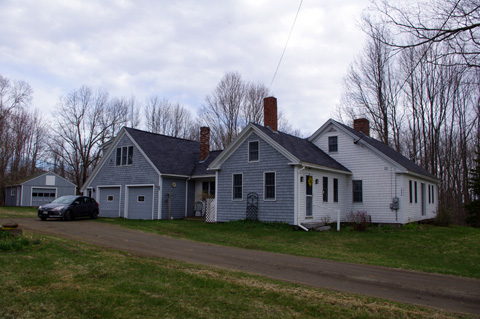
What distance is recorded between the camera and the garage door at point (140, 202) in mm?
23062

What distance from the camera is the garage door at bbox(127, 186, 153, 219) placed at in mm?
23062

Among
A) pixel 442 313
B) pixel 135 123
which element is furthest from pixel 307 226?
pixel 135 123

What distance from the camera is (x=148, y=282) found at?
6.79 meters

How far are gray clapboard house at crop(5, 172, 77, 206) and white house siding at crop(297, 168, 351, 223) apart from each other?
32642mm

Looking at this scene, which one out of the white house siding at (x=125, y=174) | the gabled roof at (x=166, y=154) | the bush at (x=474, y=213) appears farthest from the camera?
the bush at (x=474, y=213)

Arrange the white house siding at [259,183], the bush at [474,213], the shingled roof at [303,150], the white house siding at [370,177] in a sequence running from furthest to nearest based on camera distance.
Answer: the bush at [474,213], the white house siding at [370,177], the shingled roof at [303,150], the white house siding at [259,183]

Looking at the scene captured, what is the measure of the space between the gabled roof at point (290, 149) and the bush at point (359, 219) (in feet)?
8.14

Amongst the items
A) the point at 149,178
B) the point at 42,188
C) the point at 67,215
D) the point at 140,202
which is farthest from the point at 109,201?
the point at 42,188

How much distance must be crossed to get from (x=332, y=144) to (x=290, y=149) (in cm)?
502

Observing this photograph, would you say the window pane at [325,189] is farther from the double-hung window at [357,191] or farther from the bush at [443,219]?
the bush at [443,219]

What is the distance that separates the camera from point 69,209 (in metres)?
20.6

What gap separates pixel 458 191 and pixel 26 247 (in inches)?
1467


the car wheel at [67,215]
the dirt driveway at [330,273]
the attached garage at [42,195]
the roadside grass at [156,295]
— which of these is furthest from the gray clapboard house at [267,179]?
the attached garage at [42,195]

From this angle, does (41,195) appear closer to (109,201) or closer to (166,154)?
(109,201)
